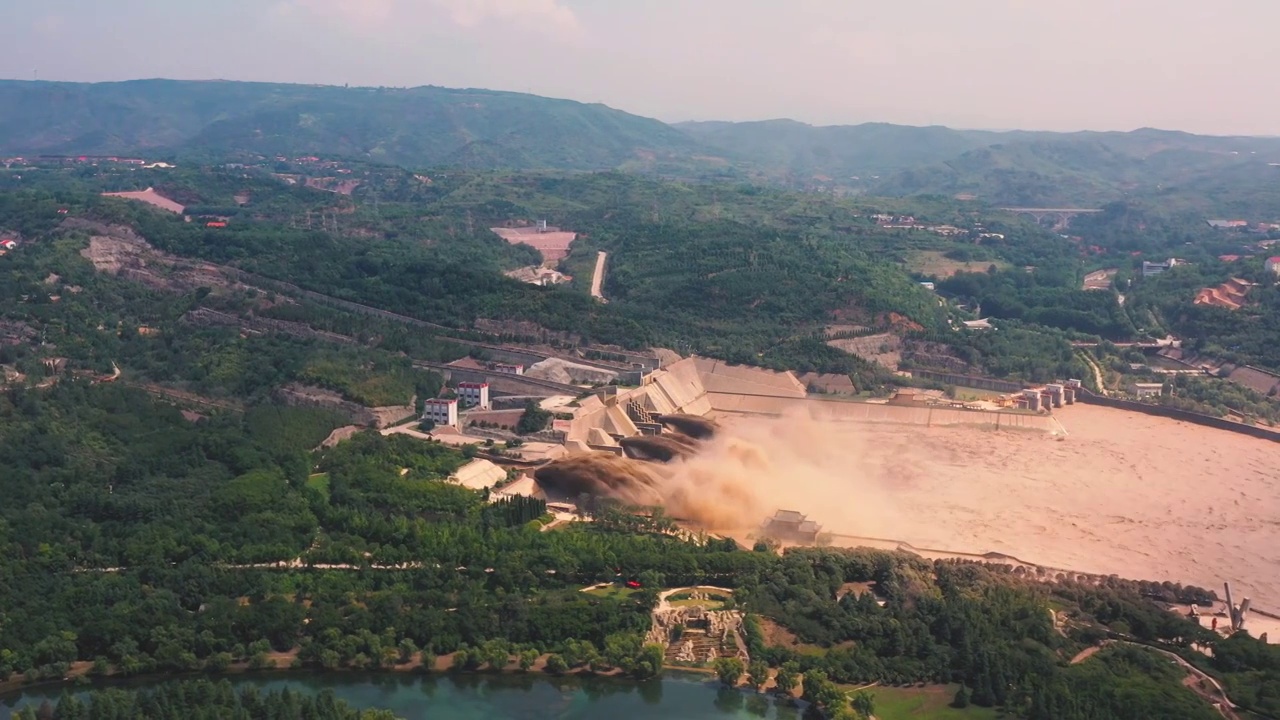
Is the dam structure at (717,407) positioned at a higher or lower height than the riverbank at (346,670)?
higher

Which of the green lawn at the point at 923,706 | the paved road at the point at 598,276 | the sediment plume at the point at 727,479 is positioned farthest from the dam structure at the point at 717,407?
the green lawn at the point at 923,706

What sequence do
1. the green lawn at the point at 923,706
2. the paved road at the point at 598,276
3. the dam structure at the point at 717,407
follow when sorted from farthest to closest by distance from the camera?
the paved road at the point at 598,276, the dam structure at the point at 717,407, the green lawn at the point at 923,706

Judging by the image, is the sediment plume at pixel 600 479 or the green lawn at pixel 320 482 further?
the sediment plume at pixel 600 479

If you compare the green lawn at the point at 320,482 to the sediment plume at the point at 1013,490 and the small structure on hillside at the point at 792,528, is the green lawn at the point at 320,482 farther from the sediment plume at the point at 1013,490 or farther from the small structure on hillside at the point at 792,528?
the small structure on hillside at the point at 792,528

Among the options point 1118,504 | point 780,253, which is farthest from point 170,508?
point 780,253

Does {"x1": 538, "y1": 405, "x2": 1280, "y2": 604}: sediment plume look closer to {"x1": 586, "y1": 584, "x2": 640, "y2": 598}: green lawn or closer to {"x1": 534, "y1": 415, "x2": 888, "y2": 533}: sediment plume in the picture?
{"x1": 534, "y1": 415, "x2": 888, "y2": 533}: sediment plume

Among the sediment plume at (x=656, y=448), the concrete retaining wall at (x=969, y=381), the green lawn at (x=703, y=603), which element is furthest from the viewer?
the concrete retaining wall at (x=969, y=381)

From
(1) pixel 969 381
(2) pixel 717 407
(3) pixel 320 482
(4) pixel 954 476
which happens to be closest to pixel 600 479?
(3) pixel 320 482
